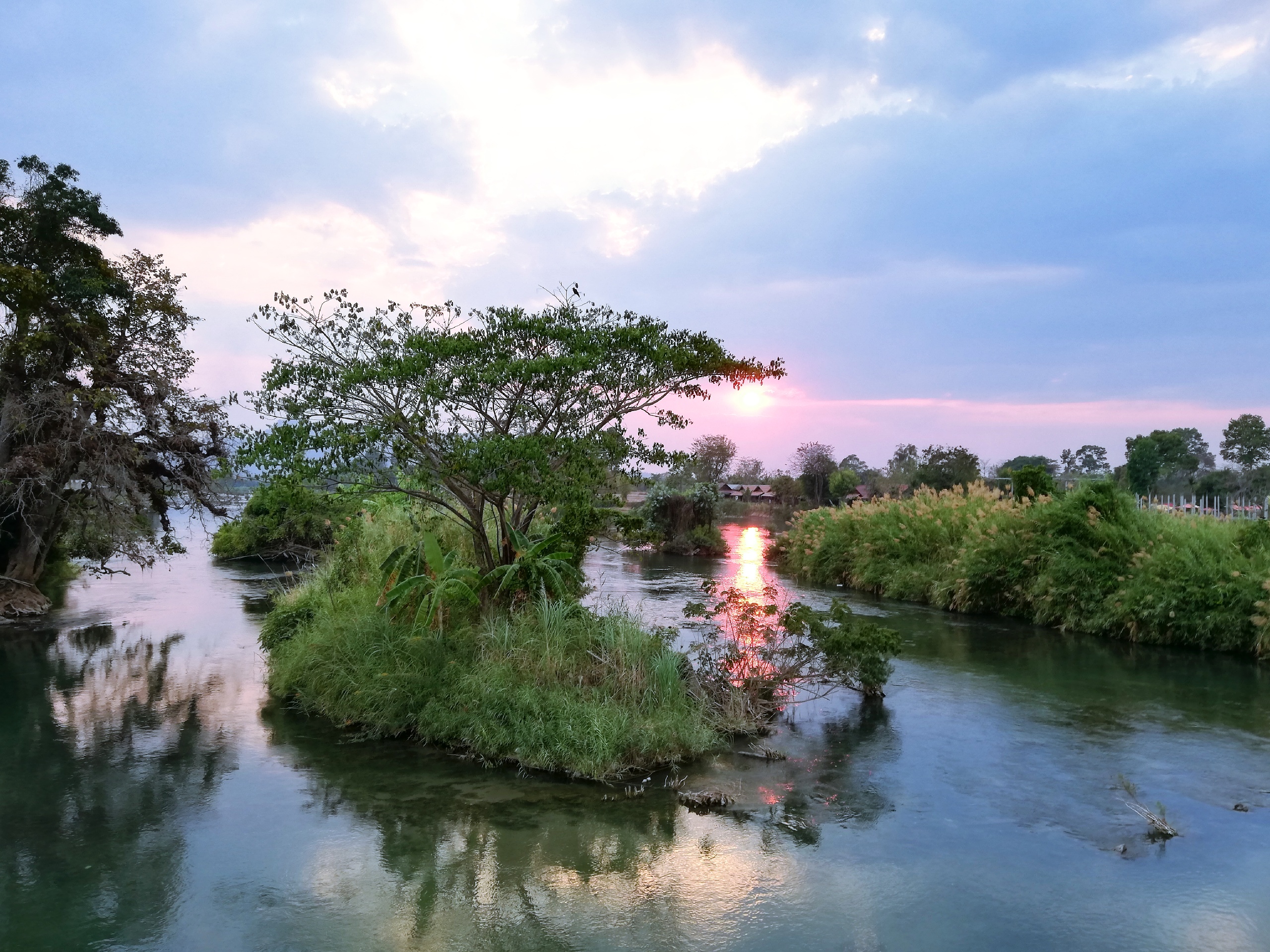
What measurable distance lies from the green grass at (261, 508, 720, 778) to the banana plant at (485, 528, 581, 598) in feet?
0.94

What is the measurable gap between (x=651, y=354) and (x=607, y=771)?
4.06m

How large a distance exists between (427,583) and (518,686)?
7.07 feet

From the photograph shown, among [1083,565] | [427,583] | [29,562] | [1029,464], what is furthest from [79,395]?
[1029,464]

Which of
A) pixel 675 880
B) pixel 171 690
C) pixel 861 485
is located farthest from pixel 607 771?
pixel 861 485

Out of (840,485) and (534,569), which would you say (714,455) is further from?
(534,569)

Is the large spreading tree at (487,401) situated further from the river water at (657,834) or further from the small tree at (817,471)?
the small tree at (817,471)

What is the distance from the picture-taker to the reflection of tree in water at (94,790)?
5.14m

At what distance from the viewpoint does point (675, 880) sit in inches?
219

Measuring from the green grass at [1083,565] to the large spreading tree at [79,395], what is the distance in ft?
44.9

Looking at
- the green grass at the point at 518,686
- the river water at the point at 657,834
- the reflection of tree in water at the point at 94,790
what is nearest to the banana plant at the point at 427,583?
the green grass at the point at 518,686

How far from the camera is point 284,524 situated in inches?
508

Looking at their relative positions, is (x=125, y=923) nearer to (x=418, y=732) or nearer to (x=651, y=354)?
(x=418, y=732)

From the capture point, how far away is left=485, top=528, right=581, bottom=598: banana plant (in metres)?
9.35

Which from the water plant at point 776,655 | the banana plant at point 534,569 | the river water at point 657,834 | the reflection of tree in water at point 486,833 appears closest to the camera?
the river water at point 657,834
